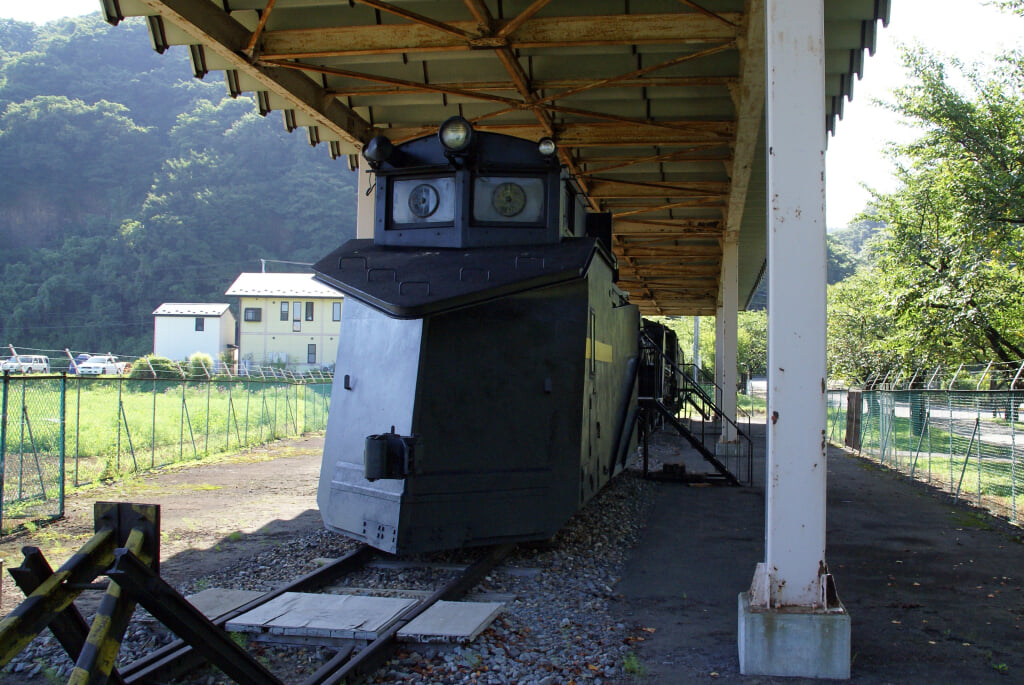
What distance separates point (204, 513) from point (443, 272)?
586 cm

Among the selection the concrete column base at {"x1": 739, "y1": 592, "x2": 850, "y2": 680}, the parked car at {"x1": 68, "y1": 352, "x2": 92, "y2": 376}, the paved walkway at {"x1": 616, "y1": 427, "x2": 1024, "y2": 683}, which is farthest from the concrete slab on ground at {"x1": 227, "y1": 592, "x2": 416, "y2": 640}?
the parked car at {"x1": 68, "y1": 352, "x2": 92, "y2": 376}

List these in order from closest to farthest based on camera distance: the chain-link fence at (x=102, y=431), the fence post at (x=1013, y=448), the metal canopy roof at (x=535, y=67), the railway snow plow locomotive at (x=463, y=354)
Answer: the railway snow plow locomotive at (x=463, y=354), the metal canopy roof at (x=535, y=67), the chain-link fence at (x=102, y=431), the fence post at (x=1013, y=448)

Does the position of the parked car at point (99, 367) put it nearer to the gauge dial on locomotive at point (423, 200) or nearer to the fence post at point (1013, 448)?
the gauge dial on locomotive at point (423, 200)

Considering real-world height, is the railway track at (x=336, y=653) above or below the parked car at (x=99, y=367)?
below

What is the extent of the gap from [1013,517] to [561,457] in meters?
7.51

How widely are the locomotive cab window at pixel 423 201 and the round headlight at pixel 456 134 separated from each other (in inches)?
16.8

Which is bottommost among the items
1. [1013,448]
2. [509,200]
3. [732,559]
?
[732,559]

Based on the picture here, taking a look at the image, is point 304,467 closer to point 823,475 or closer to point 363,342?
point 363,342

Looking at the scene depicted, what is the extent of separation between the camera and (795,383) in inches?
211

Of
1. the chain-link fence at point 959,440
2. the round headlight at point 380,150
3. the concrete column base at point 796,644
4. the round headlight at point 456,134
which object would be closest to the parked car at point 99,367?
the chain-link fence at point 959,440

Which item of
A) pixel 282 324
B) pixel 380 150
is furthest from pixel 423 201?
pixel 282 324

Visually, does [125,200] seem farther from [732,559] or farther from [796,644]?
[796,644]

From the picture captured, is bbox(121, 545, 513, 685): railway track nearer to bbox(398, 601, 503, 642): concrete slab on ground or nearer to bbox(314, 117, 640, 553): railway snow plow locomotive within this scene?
bbox(398, 601, 503, 642): concrete slab on ground

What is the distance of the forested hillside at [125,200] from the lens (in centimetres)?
8206
